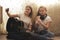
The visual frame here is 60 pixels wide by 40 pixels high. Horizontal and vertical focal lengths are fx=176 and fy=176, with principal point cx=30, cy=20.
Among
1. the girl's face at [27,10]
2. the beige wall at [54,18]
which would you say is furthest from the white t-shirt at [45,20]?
the girl's face at [27,10]

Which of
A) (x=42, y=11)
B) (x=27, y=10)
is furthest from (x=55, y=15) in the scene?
(x=27, y=10)

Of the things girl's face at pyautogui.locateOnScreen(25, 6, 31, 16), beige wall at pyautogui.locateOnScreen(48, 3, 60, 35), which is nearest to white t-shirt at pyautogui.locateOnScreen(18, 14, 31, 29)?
girl's face at pyautogui.locateOnScreen(25, 6, 31, 16)

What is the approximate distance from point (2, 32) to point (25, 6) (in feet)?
1.18

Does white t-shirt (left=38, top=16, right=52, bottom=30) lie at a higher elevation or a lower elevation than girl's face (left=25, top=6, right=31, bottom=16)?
lower

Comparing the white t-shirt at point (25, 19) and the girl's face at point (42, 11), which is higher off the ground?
the girl's face at point (42, 11)

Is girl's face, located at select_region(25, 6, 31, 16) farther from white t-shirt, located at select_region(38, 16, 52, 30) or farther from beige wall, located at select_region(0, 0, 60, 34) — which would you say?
white t-shirt, located at select_region(38, 16, 52, 30)

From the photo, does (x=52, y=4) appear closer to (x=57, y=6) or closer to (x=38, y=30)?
(x=57, y=6)

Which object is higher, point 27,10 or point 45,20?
point 27,10

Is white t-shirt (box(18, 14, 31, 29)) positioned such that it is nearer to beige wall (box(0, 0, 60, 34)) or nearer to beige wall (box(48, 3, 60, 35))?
beige wall (box(0, 0, 60, 34))

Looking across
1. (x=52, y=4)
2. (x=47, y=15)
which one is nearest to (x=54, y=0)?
(x=52, y=4)

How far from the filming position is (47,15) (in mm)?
1821

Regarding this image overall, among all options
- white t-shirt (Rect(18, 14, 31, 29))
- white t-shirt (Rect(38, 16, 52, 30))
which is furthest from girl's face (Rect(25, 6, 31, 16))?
white t-shirt (Rect(38, 16, 52, 30))

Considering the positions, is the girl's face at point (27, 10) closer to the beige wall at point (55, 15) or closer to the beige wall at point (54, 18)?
the beige wall at point (54, 18)

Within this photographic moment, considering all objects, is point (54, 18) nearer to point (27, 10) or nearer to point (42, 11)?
point (42, 11)
